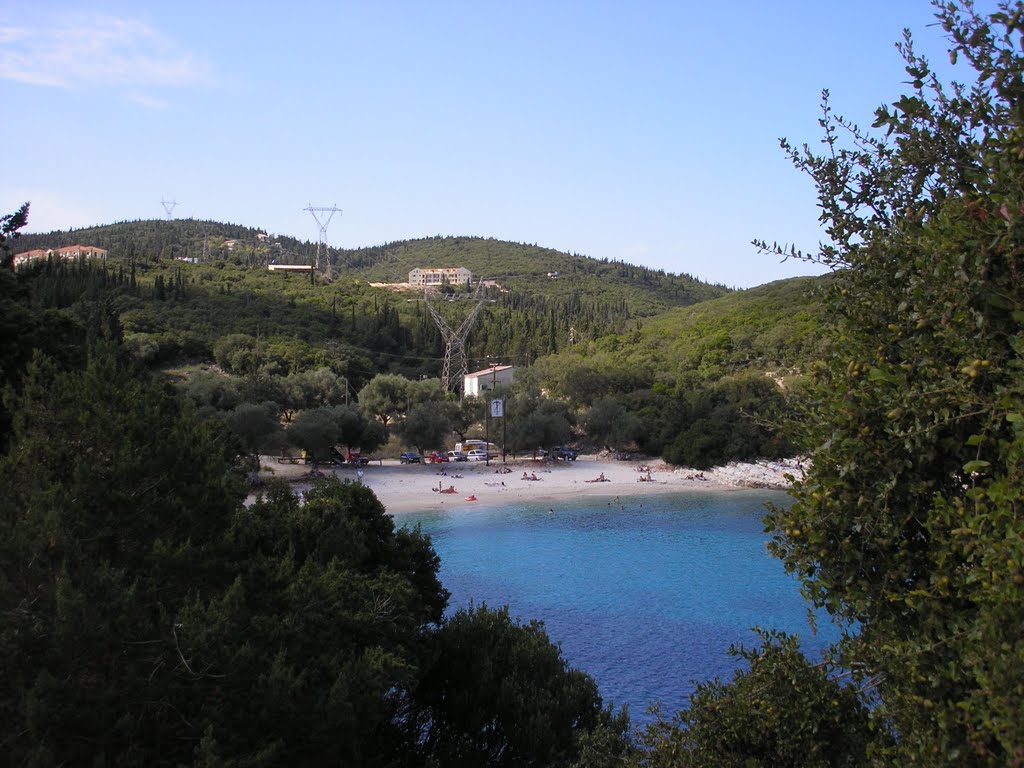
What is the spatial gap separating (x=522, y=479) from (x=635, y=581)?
18.4 meters

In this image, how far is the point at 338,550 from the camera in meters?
11.6

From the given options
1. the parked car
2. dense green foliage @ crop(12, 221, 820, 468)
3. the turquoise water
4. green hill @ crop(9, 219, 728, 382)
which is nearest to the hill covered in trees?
the turquoise water

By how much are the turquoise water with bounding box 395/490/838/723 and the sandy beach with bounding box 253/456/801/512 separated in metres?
1.89

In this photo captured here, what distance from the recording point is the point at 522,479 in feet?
148

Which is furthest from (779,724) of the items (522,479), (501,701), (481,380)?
(481,380)

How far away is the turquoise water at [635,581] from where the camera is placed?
19062 mm

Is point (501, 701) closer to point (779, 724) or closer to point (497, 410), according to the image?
point (779, 724)

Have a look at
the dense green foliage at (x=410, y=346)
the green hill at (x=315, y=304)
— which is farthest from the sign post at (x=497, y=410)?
the green hill at (x=315, y=304)

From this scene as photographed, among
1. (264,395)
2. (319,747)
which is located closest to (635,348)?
(264,395)

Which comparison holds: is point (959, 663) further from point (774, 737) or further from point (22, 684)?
point (22, 684)

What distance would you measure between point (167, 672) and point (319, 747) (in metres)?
1.46

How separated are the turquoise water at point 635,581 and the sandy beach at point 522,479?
1888 millimetres

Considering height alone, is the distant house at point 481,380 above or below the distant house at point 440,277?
below

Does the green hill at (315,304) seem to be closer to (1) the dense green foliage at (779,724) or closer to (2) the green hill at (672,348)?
(2) the green hill at (672,348)
